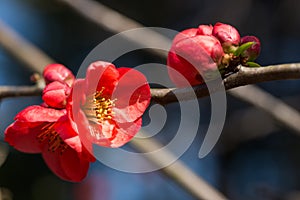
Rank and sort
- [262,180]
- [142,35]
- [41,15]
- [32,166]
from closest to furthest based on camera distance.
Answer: [142,35]
[262,180]
[32,166]
[41,15]

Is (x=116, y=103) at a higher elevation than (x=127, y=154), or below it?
higher

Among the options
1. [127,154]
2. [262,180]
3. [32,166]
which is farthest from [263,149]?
[127,154]

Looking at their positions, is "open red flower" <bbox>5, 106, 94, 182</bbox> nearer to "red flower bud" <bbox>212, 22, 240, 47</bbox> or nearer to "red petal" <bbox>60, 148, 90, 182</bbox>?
"red petal" <bbox>60, 148, 90, 182</bbox>

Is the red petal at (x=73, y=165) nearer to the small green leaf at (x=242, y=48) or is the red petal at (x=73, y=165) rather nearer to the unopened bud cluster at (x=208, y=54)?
the unopened bud cluster at (x=208, y=54)

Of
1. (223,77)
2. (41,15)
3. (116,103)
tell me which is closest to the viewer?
(223,77)

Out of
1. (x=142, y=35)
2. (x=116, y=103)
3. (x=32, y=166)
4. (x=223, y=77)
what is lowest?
(x=32, y=166)

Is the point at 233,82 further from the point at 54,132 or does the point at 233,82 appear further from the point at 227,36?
the point at 54,132

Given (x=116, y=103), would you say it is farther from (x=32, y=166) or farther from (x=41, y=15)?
(x=41, y=15)

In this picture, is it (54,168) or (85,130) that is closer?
(85,130)
